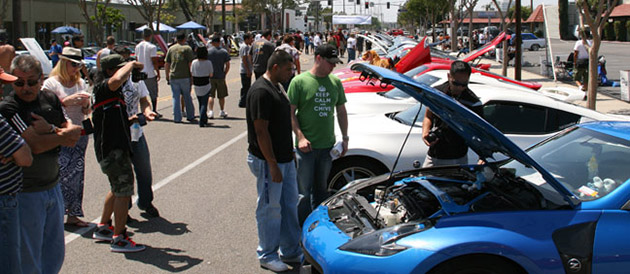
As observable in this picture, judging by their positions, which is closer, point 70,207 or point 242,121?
point 70,207

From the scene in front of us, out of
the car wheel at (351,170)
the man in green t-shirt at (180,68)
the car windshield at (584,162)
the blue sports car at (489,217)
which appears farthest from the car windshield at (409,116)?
the man in green t-shirt at (180,68)

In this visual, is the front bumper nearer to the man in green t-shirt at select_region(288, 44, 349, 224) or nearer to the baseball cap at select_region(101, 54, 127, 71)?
the man in green t-shirt at select_region(288, 44, 349, 224)

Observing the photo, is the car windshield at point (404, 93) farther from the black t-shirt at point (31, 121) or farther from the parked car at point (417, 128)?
the black t-shirt at point (31, 121)

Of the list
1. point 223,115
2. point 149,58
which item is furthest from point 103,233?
point 223,115

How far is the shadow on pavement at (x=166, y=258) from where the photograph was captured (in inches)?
207

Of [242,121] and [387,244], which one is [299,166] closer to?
[387,244]

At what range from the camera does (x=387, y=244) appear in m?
3.65

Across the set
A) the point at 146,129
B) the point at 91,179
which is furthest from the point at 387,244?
the point at 146,129

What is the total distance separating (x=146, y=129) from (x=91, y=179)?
13.6ft

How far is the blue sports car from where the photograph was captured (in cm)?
355

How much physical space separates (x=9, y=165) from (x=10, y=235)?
428 mm

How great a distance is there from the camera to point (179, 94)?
508 inches

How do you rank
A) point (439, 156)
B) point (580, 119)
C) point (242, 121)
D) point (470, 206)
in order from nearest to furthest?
point (470, 206)
point (439, 156)
point (580, 119)
point (242, 121)

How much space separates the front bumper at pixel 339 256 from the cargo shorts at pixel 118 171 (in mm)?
1958
